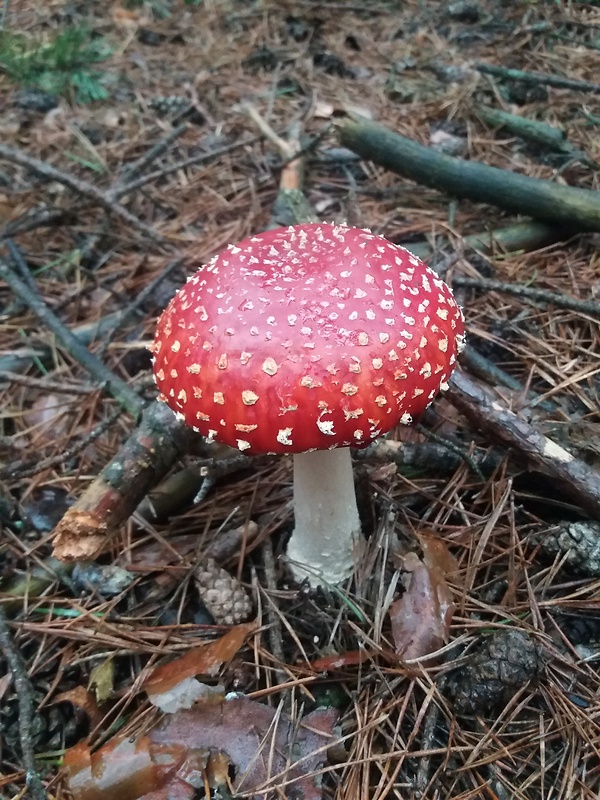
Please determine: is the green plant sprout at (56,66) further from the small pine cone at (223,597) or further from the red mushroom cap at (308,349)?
the small pine cone at (223,597)

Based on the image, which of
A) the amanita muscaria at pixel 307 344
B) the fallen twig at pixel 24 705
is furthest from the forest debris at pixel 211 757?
the amanita muscaria at pixel 307 344

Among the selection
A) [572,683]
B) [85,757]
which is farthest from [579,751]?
[85,757]

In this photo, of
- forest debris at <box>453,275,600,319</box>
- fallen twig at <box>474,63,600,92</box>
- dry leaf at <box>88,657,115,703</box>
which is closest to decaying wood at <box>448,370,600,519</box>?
forest debris at <box>453,275,600,319</box>

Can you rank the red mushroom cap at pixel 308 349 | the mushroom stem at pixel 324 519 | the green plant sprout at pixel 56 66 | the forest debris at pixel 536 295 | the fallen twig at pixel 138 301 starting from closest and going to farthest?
the red mushroom cap at pixel 308 349 < the mushroom stem at pixel 324 519 < the forest debris at pixel 536 295 < the fallen twig at pixel 138 301 < the green plant sprout at pixel 56 66

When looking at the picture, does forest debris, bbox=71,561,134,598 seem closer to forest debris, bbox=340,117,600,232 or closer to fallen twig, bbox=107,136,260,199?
fallen twig, bbox=107,136,260,199

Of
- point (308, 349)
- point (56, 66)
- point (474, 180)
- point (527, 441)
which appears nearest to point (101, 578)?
point (308, 349)

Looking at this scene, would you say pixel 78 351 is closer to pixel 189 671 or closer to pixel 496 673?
pixel 189 671
